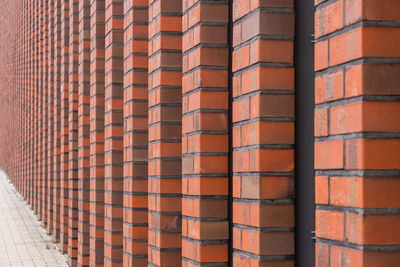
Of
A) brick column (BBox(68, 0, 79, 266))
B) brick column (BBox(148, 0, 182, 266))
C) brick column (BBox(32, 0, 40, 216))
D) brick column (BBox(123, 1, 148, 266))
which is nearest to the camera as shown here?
brick column (BBox(148, 0, 182, 266))

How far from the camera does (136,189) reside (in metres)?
Result: 5.06

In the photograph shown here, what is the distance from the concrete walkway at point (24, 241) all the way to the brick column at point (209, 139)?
4803 millimetres

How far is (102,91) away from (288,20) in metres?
3.91

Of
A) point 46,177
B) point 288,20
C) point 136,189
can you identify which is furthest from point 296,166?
point 46,177

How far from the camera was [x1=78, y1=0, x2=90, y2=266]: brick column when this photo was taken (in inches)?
288

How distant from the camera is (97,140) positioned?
661cm

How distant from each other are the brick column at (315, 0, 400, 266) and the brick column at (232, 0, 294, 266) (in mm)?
626

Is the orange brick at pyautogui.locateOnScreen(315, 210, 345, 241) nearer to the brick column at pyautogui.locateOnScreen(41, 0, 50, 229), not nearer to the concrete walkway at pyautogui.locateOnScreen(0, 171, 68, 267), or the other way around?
the concrete walkway at pyautogui.locateOnScreen(0, 171, 68, 267)

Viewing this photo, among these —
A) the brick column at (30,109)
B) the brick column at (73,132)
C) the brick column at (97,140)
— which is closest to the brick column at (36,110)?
the brick column at (30,109)

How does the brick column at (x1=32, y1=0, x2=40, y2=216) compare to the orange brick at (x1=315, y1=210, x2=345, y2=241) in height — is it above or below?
above

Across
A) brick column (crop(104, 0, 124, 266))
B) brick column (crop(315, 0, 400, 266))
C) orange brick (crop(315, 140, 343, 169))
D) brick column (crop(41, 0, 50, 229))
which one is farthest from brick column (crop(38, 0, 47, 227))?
brick column (crop(315, 0, 400, 266))

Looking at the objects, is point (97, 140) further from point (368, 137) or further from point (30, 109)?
point (30, 109)

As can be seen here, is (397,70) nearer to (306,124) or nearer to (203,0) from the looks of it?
(306,124)

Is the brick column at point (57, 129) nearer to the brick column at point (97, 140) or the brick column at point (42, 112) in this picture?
the brick column at point (42, 112)
